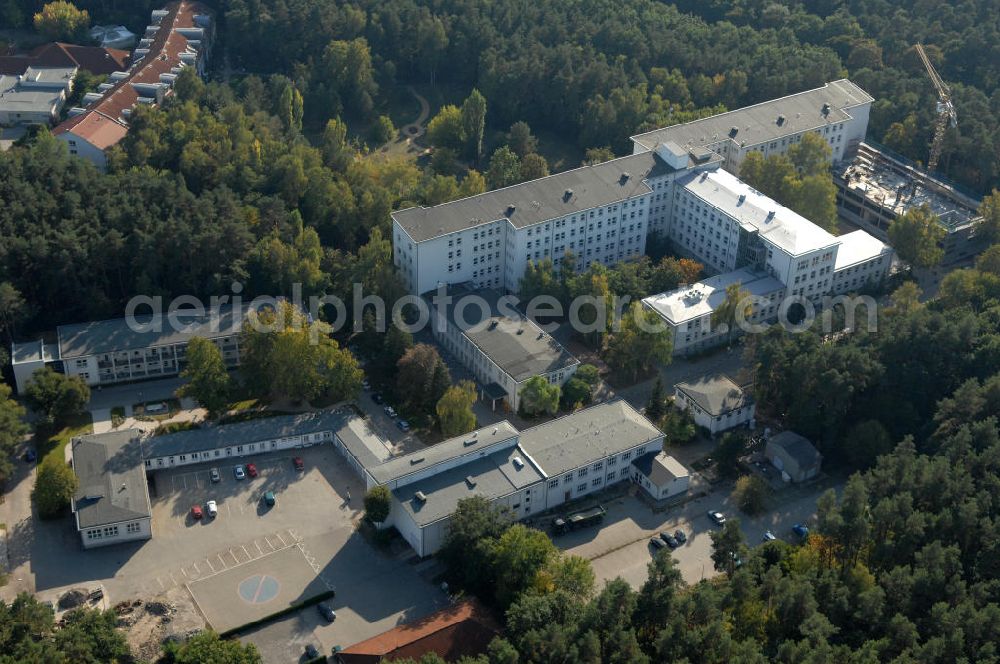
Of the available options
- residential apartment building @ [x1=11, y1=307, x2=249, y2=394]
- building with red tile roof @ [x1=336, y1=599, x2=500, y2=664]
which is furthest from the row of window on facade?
building with red tile roof @ [x1=336, y1=599, x2=500, y2=664]

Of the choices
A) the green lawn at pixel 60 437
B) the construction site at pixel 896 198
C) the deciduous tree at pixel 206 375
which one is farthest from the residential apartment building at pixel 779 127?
the green lawn at pixel 60 437

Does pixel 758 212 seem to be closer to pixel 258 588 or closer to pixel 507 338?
pixel 507 338

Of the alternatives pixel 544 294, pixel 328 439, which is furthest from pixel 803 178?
pixel 328 439

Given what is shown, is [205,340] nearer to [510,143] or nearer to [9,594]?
[9,594]

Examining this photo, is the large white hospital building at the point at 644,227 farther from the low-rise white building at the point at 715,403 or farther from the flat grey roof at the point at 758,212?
the low-rise white building at the point at 715,403

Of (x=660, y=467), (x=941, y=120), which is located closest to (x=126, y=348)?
(x=660, y=467)

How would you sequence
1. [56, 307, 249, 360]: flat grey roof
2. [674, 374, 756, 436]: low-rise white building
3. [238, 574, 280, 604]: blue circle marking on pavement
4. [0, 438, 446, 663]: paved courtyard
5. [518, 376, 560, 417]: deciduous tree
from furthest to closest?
[56, 307, 249, 360]: flat grey roof < [674, 374, 756, 436]: low-rise white building < [518, 376, 560, 417]: deciduous tree < [238, 574, 280, 604]: blue circle marking on pavement < [0, 438, 446, 663]: paved courtyard

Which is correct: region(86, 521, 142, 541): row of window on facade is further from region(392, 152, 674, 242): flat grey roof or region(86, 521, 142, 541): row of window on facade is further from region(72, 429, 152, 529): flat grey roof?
region(392, 152, 674, 242): flat grey roof

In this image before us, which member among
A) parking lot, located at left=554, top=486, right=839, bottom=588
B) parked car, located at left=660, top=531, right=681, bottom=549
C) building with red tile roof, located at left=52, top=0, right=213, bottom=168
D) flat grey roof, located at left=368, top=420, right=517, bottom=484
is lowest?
parking lot, located at left=554, top=486, right=839, bottom=588
